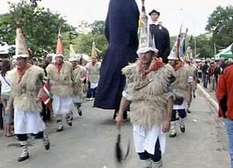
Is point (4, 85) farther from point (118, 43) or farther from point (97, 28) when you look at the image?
point (97, 28)

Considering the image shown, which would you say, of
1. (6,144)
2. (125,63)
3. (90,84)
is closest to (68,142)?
(6,144)

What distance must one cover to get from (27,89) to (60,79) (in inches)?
131

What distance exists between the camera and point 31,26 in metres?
19.0

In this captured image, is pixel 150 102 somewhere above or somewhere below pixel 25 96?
above

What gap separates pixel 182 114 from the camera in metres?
12.4

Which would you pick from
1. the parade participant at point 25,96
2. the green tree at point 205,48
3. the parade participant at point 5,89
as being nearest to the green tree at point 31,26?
the parade participant at point 5,89

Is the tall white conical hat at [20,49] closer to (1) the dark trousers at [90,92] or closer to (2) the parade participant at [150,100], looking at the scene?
(2) the parade participant at [150,100]

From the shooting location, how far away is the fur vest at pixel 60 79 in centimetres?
1313

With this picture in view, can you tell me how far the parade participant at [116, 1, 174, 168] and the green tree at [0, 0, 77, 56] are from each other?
37.9 feet

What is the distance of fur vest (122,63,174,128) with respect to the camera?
22.8ft

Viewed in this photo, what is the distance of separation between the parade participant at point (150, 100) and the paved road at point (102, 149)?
168 centimetres

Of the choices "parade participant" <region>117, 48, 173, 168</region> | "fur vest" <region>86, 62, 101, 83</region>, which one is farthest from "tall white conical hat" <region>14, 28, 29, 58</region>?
"fur vest" <region>86, 62, 101, 83</region>

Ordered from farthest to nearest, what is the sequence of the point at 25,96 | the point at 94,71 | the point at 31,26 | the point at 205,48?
the point at 205,48 → the point at 94,71 → the point at 31,26 → the point at 25,96

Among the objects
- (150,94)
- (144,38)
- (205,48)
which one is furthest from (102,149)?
(205,48)
